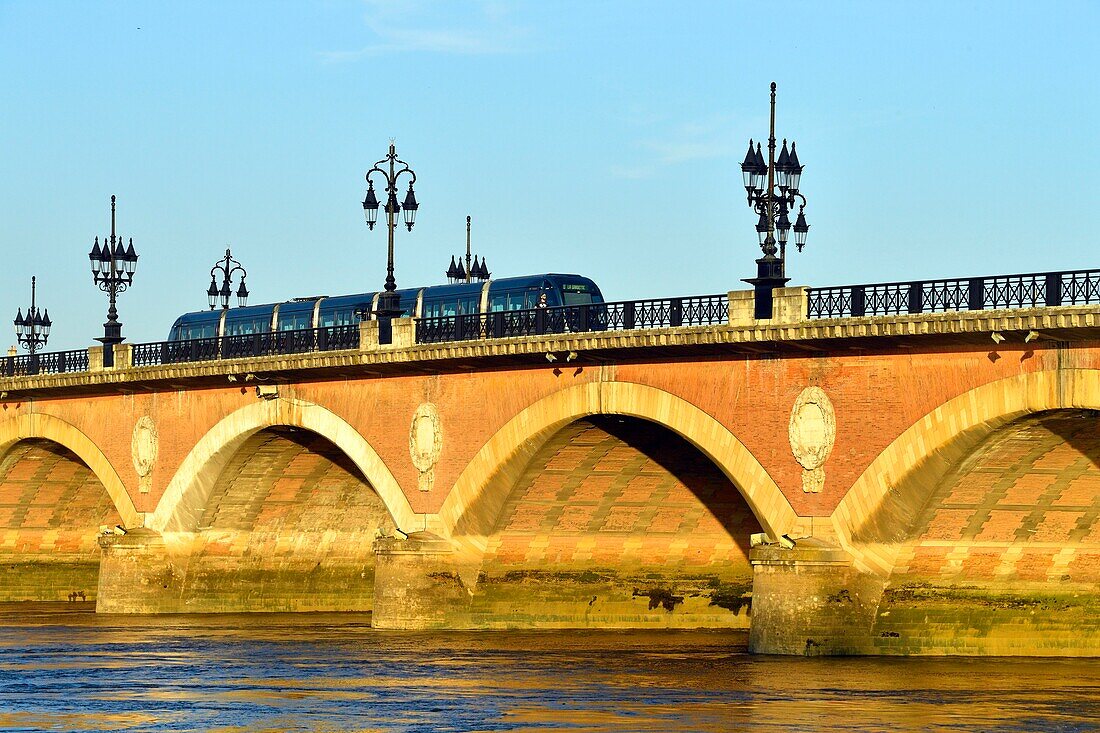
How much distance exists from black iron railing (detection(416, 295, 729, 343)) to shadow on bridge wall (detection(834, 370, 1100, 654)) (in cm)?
437

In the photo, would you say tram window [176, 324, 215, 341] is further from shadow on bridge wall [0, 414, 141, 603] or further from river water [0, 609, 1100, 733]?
river water [0, 609, 1100, 733]

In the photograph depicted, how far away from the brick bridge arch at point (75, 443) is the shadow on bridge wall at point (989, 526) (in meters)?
20.1

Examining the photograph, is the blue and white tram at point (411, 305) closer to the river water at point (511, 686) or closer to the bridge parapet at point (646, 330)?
the bridge parapet at point (646, 330)

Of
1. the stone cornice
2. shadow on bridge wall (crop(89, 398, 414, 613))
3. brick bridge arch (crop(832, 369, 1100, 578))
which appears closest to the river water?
brick bridge arch (crop(832, 369, 1100, 578))

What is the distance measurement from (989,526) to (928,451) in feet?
8.91

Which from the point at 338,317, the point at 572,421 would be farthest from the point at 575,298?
the point at 338,317

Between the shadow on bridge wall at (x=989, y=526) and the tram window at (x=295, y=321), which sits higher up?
the tram window at (x=295, y=321)

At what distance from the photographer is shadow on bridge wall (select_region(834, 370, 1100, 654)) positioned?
93.8ft

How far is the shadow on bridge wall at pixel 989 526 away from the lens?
1125 inches

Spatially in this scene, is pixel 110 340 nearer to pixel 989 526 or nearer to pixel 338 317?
pixel 338 317

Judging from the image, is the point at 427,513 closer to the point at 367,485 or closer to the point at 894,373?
the point at 367,485

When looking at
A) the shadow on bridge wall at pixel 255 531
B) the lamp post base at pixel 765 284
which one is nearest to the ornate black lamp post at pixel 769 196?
the lamp post base at pixel 765 284

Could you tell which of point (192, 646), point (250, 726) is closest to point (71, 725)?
point (250, 726)

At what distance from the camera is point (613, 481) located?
37.3m
